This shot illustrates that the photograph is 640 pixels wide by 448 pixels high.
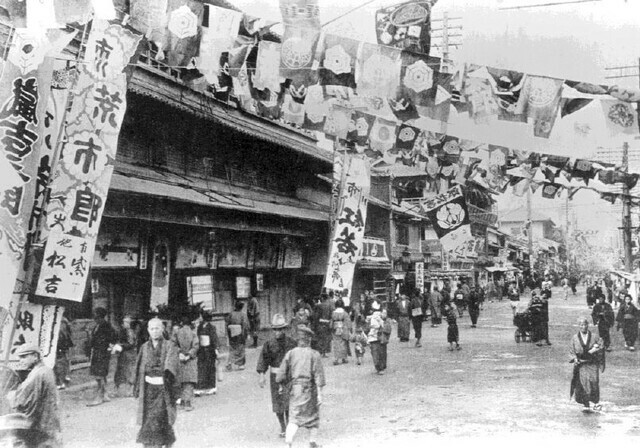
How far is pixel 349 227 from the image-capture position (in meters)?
13.4

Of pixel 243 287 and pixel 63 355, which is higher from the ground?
pixel 243 287

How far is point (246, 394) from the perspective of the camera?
12656 millimetres

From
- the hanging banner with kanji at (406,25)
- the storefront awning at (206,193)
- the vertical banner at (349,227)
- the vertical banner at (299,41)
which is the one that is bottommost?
the vertical banner at (349,227)

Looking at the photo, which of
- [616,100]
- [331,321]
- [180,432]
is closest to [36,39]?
[180,432]

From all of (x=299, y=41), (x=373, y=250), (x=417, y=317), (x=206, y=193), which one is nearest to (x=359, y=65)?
(x=299, y=41)

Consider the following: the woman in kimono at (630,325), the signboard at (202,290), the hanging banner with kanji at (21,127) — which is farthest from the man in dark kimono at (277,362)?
the woman in kimono at (630,325)

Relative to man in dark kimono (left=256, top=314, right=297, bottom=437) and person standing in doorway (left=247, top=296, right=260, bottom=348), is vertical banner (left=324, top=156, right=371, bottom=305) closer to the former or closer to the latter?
man in dark kimono (left=256, top=314, right=297, bottom=437)

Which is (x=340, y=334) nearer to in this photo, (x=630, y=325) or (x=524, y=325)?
(x=524, y=325)

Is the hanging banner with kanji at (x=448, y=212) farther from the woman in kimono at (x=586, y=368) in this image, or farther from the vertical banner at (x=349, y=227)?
the woman in kimono at (x=586, y=368)

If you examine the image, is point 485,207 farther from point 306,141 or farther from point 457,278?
point 306,141

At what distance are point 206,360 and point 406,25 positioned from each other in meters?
7.84

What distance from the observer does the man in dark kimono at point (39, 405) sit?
6.30 m

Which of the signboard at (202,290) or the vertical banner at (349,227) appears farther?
the signboard at (202,290)

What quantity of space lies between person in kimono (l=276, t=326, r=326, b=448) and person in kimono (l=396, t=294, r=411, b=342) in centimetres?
1291
